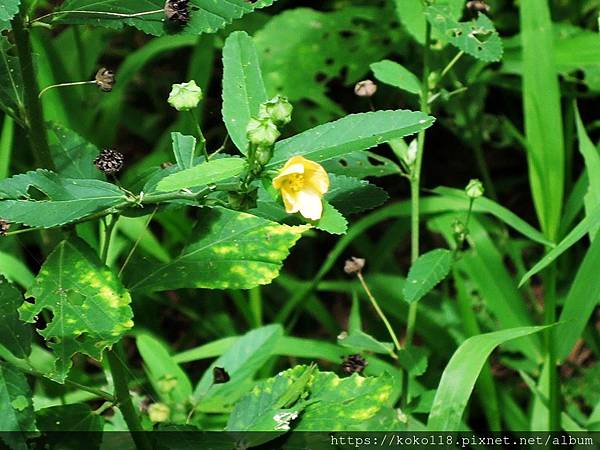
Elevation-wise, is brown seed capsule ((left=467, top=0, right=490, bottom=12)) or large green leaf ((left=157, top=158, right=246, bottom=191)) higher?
brown seed capsule ((left=467, top=0, right=490, bottom=12))

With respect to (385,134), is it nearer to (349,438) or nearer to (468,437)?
(349,438)

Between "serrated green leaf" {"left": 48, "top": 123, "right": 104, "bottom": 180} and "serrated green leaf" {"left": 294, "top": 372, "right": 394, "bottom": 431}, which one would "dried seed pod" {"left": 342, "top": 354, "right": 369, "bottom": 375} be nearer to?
A: "serrated green leaf" {"left": 294, "top": 372, "right": 394, "bottom": 431}

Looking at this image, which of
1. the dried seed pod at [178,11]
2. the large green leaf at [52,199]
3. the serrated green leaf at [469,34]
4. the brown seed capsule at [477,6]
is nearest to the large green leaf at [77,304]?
the large green leaf at [52,199]

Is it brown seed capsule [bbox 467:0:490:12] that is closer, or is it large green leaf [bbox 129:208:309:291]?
large green leaf [bbox 129:208:309:291]

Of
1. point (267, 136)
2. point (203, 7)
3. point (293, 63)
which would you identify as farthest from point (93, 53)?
point (267, 136)

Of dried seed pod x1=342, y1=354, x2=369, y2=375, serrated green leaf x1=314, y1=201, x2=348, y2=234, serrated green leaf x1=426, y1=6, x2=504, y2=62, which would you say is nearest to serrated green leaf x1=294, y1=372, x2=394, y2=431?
dried seed pod x1=342, y1=354, x2=369, y2=375

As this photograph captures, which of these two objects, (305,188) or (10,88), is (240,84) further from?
(10,88)
